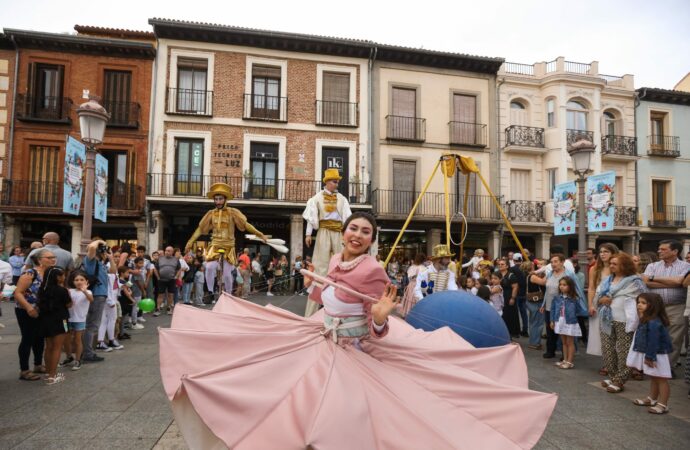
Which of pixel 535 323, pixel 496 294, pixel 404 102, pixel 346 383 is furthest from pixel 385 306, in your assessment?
pixel 404 102

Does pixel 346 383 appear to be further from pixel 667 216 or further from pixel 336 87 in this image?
pixel 667 216

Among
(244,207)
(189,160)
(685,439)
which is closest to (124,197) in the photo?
(189,160)

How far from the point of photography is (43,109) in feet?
59.5

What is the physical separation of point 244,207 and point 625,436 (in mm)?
16473

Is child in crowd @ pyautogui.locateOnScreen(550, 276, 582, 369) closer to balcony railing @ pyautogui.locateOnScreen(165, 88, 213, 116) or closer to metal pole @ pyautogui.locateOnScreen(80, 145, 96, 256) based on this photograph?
metal pole @ pyautogui.locateOnScreen(80, 145, 96, 256)

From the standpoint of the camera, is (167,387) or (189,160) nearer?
(167,387)

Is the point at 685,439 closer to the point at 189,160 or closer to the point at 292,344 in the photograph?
the point at 292,344

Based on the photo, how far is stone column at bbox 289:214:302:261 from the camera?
62.0 ft

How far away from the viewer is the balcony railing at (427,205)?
20031 mm

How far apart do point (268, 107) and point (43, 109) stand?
939cm

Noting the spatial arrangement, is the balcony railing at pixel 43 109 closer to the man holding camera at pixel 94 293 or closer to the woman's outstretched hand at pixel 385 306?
the man holding camera at pixel 94 293

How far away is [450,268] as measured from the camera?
30.8 feet

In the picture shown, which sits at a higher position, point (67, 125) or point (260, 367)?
point (67, 125)

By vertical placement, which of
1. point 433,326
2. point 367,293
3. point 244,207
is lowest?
point 433,326
